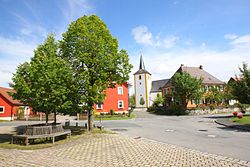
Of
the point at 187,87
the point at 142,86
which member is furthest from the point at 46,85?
the point at 142,86

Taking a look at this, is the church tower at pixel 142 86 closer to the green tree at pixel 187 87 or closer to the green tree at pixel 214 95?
the green tree at pixel 214 95

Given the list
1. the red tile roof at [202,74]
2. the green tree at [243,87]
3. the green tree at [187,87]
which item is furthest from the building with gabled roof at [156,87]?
the green tree at [243,87]

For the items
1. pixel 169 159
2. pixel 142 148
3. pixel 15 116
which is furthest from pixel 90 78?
pixel 15 116

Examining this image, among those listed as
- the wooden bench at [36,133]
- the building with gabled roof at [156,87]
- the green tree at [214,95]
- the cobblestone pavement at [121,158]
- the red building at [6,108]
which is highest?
the building with gabled roof at [156,87]

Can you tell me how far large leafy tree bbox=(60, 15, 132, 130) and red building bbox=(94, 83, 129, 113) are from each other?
26.9 m

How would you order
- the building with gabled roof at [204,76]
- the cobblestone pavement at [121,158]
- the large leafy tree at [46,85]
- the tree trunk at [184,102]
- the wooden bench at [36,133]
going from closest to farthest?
1. the cobblestone pavement at [121,158]
2. the wooden bench at [36,133]
3. the large leafy tree at [46,85]
4. the tree trunk at [184,102]
5. the building with gabled roof at [204,76]

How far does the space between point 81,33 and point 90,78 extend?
3.54 meters

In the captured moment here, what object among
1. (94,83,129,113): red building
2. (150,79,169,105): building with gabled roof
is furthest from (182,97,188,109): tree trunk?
(150,79,169,105): building with gabled roof

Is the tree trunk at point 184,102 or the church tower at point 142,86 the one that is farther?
the church tower at point 142,86

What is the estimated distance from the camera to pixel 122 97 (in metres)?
45.8

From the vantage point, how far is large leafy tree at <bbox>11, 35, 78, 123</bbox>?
12836 millimetres

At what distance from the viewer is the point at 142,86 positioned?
74.9 m

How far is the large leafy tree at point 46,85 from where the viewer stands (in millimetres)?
12836

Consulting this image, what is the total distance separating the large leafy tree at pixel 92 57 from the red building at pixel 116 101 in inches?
1060
